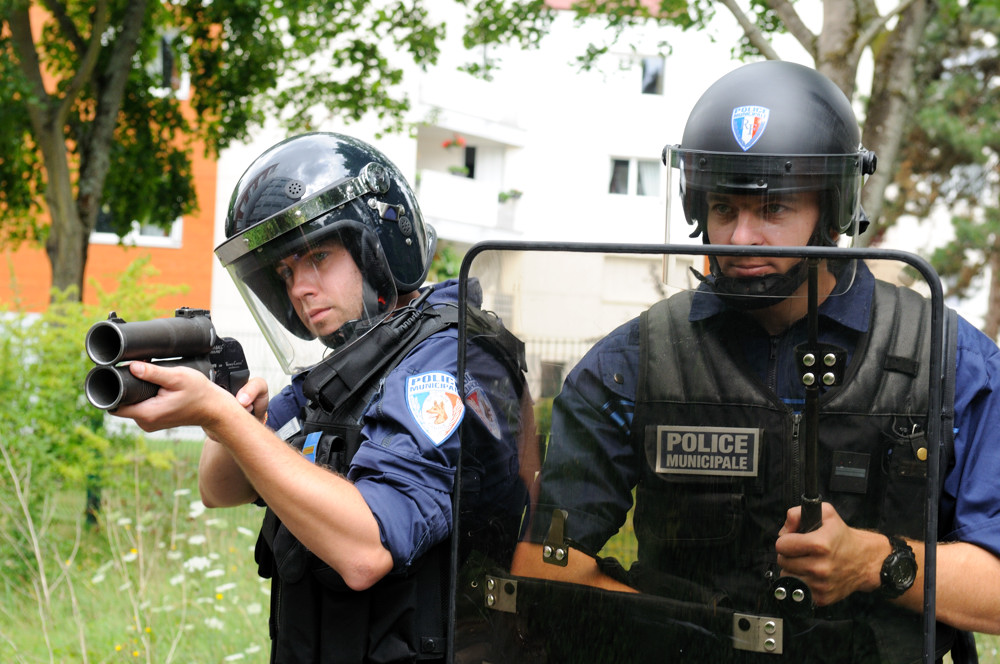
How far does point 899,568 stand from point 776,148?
93 cm

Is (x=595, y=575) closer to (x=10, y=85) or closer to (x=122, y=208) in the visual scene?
(x=10, y=85)

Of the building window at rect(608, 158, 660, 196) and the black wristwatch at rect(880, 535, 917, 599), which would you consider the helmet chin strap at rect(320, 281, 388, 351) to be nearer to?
the black wristwatch at rect(880, 535, 917, 599)

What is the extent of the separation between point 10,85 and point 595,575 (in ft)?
27.2

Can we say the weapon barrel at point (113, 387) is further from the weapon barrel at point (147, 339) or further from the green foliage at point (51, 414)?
the green foliage at point (51, 414)

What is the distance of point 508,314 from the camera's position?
4.84 feet

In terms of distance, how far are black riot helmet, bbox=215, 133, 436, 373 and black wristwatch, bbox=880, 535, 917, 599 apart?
116cm

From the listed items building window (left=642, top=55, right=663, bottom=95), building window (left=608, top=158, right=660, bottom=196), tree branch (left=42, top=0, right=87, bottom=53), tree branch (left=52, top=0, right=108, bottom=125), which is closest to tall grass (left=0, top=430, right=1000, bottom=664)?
tree branch (left=52, top=0, right=108, bottom=125)

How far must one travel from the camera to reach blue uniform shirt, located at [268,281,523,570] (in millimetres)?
1512

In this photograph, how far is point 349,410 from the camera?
1924mm

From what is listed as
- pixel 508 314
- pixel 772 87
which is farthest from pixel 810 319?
pixel 772 87

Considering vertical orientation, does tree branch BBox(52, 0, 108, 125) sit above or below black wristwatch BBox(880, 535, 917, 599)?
above

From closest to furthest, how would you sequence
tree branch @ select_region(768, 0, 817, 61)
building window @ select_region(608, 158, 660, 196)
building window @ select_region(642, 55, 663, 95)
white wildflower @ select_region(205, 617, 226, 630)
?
white wildflower @ select_region(205, 617, 226, 630) < tree branch @ select_region(768, 0, 817, 61) < building window @ select_region(608, 158, 660, 196) < building window @ select_region(642, 55, 663, 95)

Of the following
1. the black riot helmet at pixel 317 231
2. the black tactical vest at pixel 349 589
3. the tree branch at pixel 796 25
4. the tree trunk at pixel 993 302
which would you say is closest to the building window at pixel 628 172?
the tree trunk at pixel 993 302

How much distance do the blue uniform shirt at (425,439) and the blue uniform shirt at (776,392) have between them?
4.5 inches
